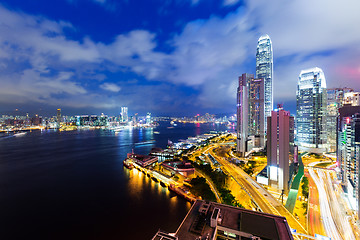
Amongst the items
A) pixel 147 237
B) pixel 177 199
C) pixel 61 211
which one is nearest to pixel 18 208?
pixel 61 211

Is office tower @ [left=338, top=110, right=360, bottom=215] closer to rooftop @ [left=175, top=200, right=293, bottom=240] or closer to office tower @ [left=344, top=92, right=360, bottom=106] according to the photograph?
rooftop @ [left=175, top=200, right=293, bottom=240]

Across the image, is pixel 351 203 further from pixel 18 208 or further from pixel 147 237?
pixel 18 208

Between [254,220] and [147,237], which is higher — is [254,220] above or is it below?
above

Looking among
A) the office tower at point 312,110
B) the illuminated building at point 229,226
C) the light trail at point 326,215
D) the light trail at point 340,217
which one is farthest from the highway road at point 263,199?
the office tower at point 312,110

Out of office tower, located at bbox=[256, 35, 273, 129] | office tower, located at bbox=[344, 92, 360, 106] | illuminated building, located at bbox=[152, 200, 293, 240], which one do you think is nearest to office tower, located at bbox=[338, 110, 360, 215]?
illuminated building, located at bbox=[152, 200, 293, 240]

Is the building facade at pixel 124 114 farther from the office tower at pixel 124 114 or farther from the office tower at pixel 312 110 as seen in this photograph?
the office tower at pixel 312 110

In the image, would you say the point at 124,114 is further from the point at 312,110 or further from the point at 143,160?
the point at 312,110

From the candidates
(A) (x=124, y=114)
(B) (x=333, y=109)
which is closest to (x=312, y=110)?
(B) (x=333, y=109)
